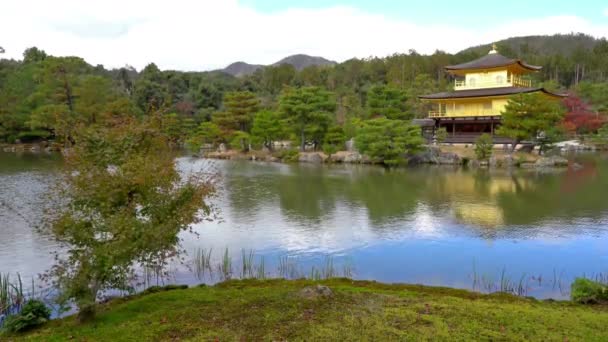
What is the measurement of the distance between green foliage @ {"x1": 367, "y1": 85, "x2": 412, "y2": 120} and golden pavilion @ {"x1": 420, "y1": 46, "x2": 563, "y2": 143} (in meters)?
1.44

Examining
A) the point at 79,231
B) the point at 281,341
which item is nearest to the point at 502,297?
the point at 281,341

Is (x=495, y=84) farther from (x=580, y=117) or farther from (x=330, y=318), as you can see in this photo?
(x=330, y=318)

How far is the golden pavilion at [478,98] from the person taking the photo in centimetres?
2844

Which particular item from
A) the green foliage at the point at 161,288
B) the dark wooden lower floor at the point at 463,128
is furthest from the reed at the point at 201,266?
the dark wooden lower floor at the point at 463,128

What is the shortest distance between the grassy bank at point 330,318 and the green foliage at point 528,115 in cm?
2013

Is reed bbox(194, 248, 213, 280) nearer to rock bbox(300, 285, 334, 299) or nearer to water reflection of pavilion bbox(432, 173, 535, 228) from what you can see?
rock bbox(300, 285, 334, 299)

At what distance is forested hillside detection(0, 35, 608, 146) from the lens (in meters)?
29.4

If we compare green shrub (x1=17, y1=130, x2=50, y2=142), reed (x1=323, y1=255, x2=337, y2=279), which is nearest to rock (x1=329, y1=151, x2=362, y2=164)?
reed (x1=323, y1=255, x2=337, y2=279)

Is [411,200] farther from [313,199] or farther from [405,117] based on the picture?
[405,117]

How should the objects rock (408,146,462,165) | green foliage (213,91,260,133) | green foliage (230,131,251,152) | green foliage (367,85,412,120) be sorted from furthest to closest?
green foliage (213,91,260,133), green foliage (230,131,251,152), green foliage (367,85,412,120), rock (408,146,462,165)

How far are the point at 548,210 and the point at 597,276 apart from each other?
19.9 ft

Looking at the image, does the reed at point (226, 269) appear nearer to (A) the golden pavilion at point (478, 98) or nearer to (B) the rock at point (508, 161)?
(B) the rock at point (508, 161)

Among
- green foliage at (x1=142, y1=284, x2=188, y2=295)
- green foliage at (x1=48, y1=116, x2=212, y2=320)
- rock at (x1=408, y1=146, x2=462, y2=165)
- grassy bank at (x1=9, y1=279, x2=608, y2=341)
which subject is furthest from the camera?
rock at (x1=408, y1=146, x2=462, y2=165)

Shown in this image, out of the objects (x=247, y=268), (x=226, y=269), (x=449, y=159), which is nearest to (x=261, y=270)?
(x=247, y=268)
